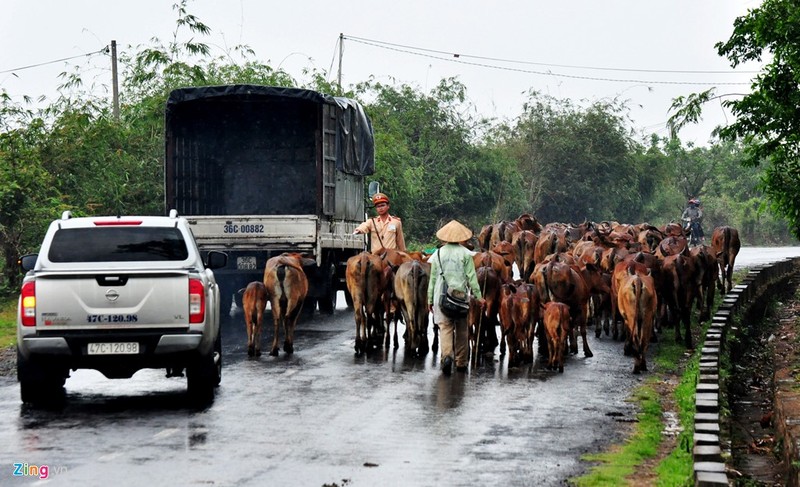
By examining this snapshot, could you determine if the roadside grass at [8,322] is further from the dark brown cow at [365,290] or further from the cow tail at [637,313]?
the cow tail at [637,313]

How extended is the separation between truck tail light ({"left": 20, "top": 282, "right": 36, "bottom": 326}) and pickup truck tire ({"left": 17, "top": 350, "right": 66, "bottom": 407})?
1.22 ft

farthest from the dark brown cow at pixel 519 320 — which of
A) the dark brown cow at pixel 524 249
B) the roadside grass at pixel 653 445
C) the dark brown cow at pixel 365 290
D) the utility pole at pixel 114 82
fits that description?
the utility pole at pixel 114 82

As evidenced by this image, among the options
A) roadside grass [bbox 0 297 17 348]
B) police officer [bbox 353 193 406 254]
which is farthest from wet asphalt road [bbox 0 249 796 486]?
roadside grass [bbox 0 297 17 348]

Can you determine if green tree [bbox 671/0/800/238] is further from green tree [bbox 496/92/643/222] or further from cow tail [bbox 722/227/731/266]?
green tree [bbox 496/92/643/222]

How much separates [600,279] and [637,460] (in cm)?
861

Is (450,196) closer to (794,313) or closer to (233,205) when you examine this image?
(794,313)

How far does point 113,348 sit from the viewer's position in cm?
1159

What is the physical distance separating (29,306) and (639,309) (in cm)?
724

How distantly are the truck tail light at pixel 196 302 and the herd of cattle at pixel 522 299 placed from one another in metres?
3.96

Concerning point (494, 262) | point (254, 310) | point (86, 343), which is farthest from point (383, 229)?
point (86, 343)

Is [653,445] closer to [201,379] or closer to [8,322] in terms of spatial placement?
[201,379]

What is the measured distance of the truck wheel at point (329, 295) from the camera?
68.9 feet

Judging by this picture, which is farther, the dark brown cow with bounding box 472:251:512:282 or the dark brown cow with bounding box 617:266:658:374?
the dark brown cow with bounding box 472:251:512:282

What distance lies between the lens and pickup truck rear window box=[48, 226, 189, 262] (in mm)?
12203
